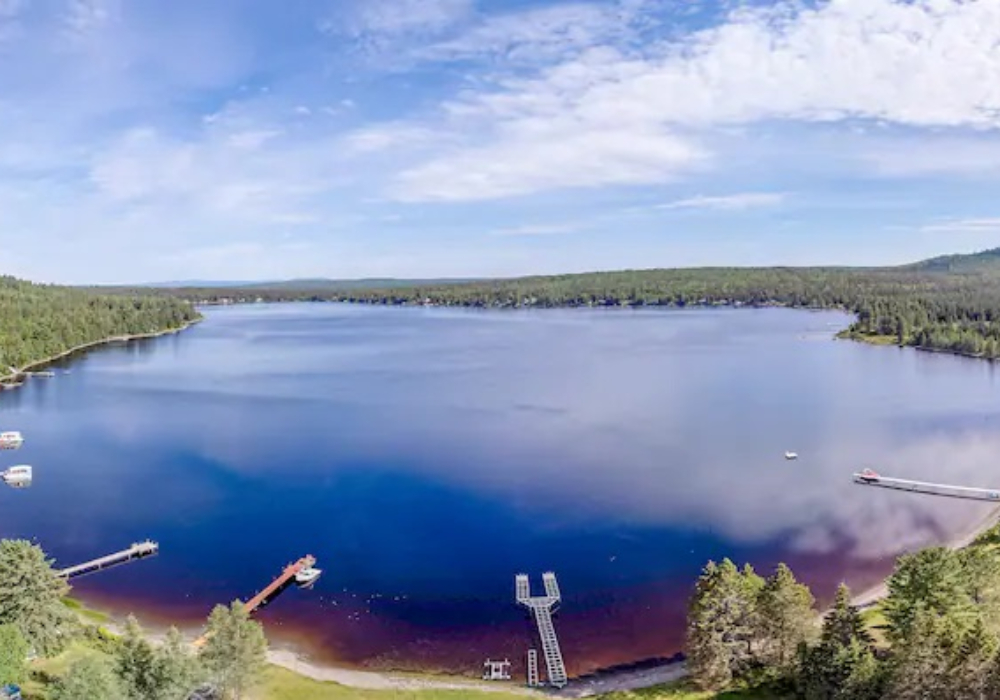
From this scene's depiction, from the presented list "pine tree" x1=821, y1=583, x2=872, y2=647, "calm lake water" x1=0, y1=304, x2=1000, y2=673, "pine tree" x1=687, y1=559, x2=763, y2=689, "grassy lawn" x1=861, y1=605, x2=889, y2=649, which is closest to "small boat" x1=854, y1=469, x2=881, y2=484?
"calm lake water" x1=0, y1=304, x2=1000, y2=673

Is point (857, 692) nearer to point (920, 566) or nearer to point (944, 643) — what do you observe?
point (944, 643)

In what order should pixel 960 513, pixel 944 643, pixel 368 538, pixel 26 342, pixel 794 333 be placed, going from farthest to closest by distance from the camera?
pixel 794 333, pixel 26 342, pixel 960 513, pixel 368 538, pixel 944 643

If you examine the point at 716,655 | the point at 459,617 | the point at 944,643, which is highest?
the point at 944,643

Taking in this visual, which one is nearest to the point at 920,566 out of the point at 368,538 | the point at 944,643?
the point at 944,643

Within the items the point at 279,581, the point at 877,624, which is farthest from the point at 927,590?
the point at 279,581

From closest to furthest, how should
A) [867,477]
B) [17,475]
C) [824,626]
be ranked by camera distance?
1. [824,626]
2. [867,477]
3. [17,475]

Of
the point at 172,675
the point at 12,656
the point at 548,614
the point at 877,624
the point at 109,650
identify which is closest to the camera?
the point at 172,675

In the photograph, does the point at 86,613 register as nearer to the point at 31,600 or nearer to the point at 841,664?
the point at 31,600
